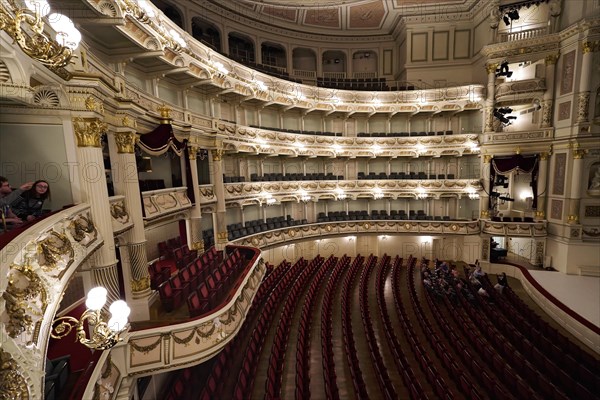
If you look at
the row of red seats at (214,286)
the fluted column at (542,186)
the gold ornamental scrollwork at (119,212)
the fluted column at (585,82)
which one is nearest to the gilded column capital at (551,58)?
the fluted column at (585,82)

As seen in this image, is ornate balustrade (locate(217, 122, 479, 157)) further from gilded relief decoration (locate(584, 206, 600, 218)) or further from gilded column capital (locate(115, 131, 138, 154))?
gilded column capital (locate(115, 131, 138, 154))

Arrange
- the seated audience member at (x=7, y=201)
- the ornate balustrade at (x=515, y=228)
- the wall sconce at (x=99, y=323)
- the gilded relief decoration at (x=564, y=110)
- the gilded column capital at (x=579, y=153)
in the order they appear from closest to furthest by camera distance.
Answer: the wall sconce at (x=99, y=323)
the seated audience member at (x=7, y=201)
the gilded column capital at (x=579, y=153)
the gilded relief decoration at (x=564, y=110)
the ornate balustrade at (x=515, y=228)

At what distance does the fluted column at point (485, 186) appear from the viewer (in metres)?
13.5

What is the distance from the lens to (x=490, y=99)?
1320cm

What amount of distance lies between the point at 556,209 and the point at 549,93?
5084 millimetres

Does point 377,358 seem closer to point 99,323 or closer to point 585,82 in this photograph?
point 99,323

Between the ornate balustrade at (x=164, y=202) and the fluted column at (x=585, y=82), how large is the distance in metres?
15.1

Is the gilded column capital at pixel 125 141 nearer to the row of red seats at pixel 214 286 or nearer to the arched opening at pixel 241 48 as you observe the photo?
the row of red seats at pixel 214 286

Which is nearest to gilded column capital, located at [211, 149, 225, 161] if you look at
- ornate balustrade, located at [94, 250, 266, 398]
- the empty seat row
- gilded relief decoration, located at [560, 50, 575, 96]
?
ornate balustrade, located at [94, 250, 266, 398]

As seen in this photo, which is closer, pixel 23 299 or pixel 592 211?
pixel 23 299

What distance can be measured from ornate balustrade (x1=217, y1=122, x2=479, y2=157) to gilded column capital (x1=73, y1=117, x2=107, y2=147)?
24.5 ft

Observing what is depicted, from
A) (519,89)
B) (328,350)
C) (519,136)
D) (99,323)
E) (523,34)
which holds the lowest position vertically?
(328,350)

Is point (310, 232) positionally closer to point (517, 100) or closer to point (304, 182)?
point (304, 182)

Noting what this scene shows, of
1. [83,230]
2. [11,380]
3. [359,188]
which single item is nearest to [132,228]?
[83,230]
